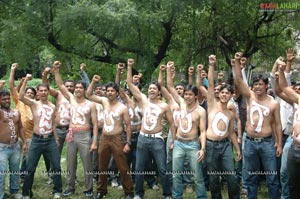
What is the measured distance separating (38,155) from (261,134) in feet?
11.4

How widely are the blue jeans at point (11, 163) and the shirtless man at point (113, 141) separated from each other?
1.35m

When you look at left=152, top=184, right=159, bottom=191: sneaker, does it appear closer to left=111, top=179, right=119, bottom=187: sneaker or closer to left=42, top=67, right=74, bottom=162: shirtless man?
left=111, top=179, right=119, bottom=187: sneaker

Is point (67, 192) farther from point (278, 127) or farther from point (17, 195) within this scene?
point (278, 127)

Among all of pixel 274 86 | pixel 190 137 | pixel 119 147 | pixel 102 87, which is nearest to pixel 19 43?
pixel 102 87

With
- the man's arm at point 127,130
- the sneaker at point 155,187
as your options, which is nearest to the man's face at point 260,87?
the man's arm at point 127,130

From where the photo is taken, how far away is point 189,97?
20.5 ft

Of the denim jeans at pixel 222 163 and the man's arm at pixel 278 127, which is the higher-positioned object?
the man's arm at pixel 278 127

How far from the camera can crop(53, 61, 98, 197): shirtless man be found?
6.91 metres

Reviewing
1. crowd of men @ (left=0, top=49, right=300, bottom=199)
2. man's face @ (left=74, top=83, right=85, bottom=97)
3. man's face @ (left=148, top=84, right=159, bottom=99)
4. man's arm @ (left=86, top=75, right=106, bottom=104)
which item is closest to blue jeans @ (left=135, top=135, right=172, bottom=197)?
crowd of men @ (left=0, top=49, right=300, bottom=199)

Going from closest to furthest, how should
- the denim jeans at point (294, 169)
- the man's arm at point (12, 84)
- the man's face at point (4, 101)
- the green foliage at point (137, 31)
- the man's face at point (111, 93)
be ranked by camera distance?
the denim jeans at point (294, 169) < the man's face at point (4, 101) < the man's face at point (111, 93) < the man's arm at point (12, 84) < the green foliage at point (137, 31)

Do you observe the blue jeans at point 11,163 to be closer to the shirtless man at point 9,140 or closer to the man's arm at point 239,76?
the shirtless man at point 9,140

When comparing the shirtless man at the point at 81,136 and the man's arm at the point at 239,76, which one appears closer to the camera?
the man's arm at the point at 239,76

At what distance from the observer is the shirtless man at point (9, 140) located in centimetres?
638

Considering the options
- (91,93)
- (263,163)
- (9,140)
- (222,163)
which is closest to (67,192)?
(9,140)
